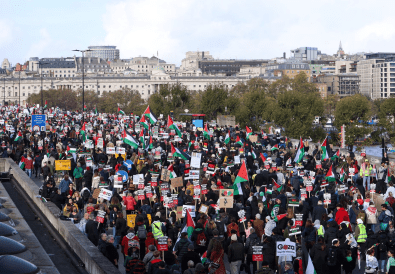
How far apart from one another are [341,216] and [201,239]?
142 inches

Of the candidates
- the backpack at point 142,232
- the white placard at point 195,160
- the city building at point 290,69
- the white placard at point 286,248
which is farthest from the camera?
the city building at point 290,69

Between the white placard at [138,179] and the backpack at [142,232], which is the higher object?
the white placard at [138,179]

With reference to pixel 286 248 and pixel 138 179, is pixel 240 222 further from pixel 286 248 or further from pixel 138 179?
pixel 138 179

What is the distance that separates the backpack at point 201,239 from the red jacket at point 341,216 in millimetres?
3425

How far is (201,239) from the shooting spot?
13.9m

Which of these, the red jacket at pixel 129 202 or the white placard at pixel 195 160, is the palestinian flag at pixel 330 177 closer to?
the white placard at pixel 195 160

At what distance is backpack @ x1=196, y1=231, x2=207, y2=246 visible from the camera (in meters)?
13.9

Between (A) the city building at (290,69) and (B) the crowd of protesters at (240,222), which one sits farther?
(A) the city building at (290,69)

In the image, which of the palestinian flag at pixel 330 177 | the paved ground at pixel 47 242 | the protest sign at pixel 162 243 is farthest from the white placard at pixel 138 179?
the palestinian flag at pixel 330 177

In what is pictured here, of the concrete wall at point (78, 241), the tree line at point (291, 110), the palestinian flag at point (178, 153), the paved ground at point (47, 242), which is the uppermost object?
the tree line at point (291, 110)

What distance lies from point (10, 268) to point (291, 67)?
588ft

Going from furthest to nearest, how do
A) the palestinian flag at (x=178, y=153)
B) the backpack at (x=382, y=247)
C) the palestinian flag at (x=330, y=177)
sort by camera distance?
the palestinian flag at (x=178, y=153) < the palestinian flag at (x=330, y=177) < the backpack at (x=382, y=247)

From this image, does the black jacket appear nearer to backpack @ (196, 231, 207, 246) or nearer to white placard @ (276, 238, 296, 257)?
white placard @ (276, 238, 296, 257)

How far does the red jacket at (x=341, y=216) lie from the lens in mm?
15062
